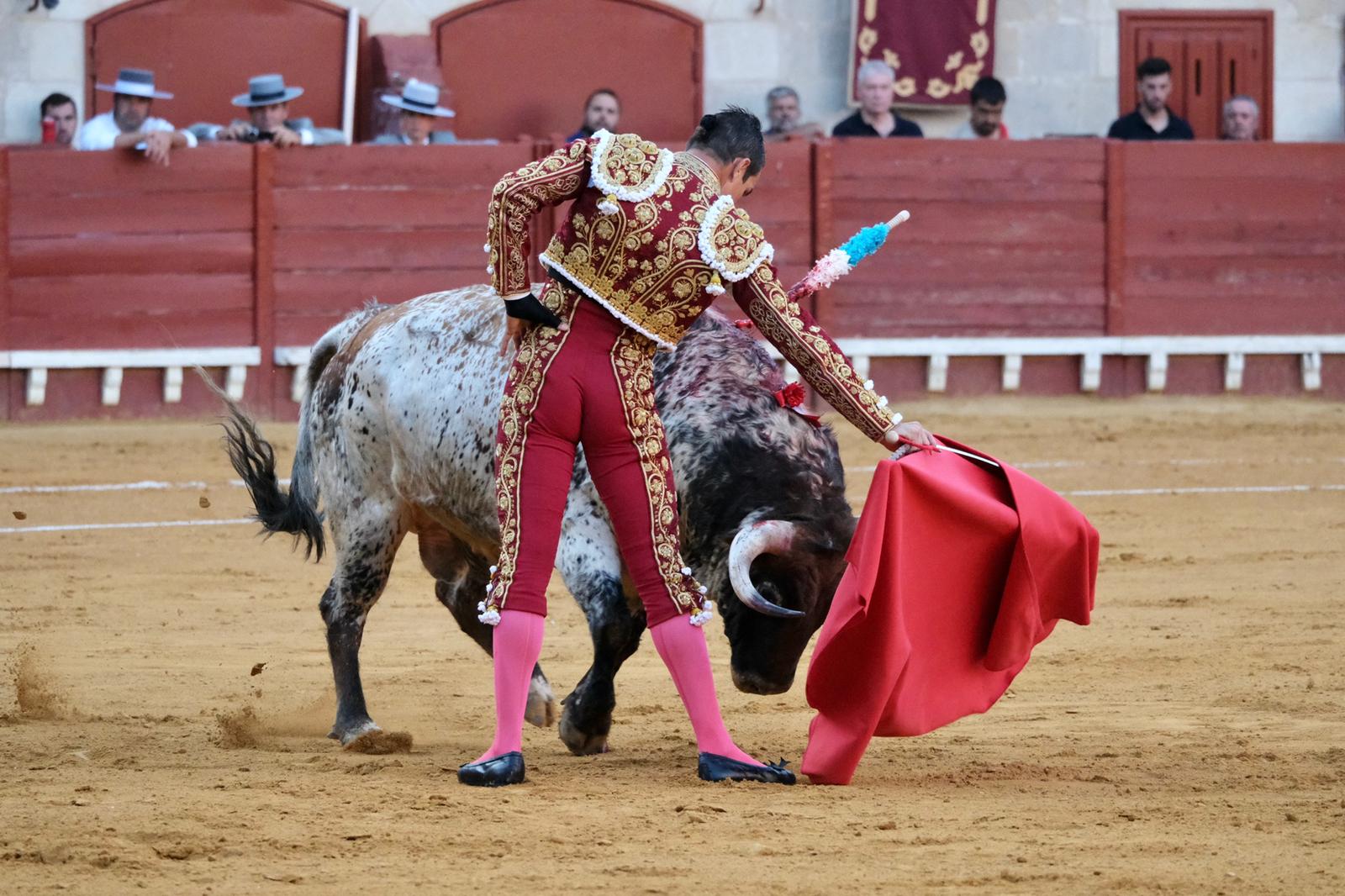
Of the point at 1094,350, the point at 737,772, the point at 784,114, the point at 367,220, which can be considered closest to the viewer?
the point at 737,772

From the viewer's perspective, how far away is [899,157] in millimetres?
10062

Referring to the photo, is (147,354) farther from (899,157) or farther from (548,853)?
(548,853)

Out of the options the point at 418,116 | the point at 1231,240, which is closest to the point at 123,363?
the point at 418,116

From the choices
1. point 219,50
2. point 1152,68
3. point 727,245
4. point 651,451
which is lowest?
point 651,451

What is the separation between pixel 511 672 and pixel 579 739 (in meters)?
0.35

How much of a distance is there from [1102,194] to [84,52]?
5357 millimetres

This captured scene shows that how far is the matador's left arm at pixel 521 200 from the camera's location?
313cm

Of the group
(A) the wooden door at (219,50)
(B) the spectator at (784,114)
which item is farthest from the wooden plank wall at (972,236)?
(A) the wooden door at (219,50)

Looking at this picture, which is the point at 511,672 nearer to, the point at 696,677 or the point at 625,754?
the point at 696,677

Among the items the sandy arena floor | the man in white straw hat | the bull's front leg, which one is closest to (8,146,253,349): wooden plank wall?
the man in white straw hat

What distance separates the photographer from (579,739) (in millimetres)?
3520

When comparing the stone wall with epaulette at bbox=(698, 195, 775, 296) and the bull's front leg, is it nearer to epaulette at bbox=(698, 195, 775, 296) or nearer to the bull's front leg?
the bull's front leg

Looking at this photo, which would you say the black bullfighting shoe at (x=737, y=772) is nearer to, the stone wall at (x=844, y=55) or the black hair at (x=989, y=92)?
the black hair at (x=989, y=92)

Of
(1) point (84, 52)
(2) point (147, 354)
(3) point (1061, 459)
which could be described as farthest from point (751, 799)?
(1) point (84, 52)
